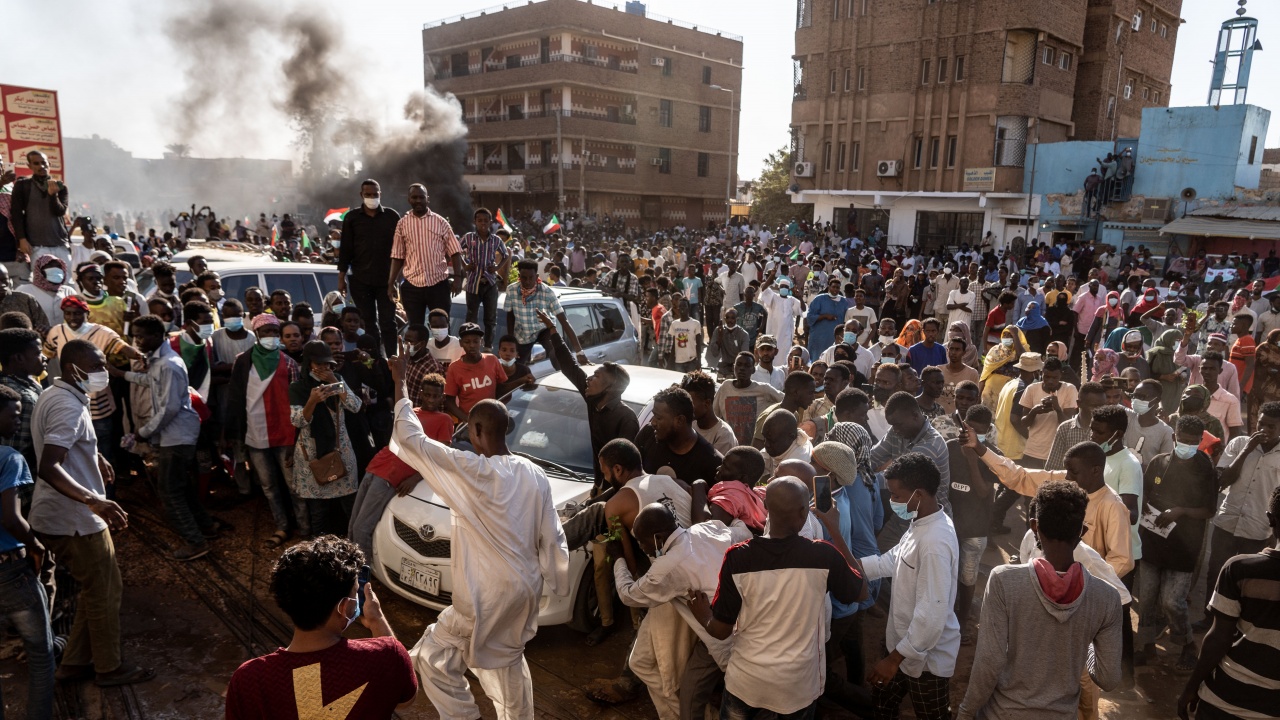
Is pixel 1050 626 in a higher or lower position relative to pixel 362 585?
lower

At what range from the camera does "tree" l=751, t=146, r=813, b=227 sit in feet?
159

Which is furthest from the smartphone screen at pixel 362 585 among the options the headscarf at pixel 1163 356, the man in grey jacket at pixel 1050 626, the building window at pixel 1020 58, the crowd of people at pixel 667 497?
the building window at pixel 1020 58

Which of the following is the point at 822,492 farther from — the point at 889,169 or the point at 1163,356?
the point at 889,169

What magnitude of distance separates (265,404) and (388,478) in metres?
1.52

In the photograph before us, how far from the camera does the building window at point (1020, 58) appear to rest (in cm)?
3222

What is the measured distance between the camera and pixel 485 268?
8.76m

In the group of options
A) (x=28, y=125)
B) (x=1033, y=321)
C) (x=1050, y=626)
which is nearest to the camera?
(x=1050, y=626)

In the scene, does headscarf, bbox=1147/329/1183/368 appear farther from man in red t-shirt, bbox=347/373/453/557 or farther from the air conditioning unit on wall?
the air conditioning unit on wall

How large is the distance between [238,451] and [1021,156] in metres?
33.7

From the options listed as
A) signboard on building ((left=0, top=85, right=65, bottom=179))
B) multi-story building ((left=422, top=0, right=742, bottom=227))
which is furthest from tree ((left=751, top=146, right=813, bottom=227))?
signboard on building ((left=0, top=85, right=65, bottom=179))

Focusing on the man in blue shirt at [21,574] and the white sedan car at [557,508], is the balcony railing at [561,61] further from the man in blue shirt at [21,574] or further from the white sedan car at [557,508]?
the man in blue shirt at [21,574]

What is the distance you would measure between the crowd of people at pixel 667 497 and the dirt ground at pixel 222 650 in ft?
0.48

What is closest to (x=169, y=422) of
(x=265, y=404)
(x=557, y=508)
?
→ (x=265, y=404)

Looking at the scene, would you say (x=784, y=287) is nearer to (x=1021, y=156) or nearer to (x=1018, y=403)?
(x=1018, y=403)
